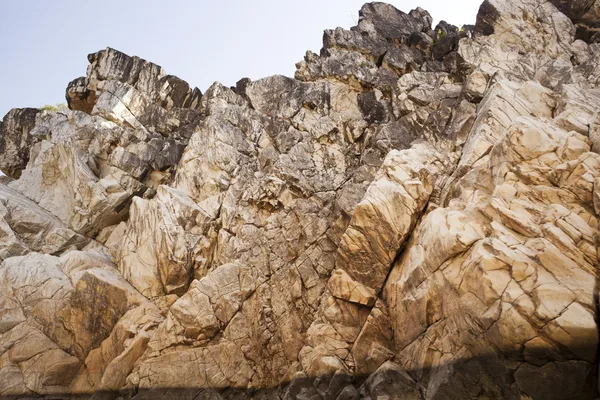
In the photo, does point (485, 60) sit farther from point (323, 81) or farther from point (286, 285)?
point (286, 285)

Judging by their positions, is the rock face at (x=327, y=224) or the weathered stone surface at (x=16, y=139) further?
the weathered stone surface at (x=16, y=139)

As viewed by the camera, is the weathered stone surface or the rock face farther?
the weathered stone surface

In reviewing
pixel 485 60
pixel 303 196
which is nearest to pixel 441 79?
pixel 485 60

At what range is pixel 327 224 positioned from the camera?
23859 mm

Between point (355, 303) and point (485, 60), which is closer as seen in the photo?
point (355, 303)

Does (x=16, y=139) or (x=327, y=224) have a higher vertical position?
(x=16, y=139)

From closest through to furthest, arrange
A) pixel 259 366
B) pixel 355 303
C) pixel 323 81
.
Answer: pixel 355 303, pixel 259 366, pixel 323 81

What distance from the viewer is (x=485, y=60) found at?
92.8 ft

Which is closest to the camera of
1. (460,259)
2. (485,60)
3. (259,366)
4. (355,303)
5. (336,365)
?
(460,259)

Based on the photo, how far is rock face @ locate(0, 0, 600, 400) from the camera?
14.0m

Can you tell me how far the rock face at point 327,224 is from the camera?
551 inches

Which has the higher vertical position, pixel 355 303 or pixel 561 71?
pixel 561 71

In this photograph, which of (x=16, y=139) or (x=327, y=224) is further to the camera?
(x=16, y=139)

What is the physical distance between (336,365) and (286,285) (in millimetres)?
6147
